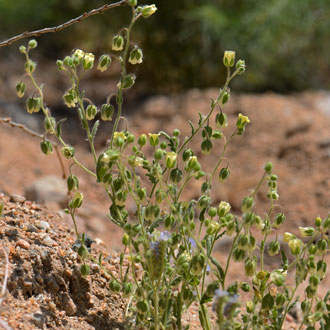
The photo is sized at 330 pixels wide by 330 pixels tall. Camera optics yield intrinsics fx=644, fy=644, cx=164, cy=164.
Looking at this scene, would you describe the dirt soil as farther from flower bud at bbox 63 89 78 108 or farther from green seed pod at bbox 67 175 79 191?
flower bud at bbox 63 89 78 108

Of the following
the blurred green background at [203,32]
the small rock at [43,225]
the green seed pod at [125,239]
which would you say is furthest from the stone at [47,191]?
the blurred green background at [203,32]

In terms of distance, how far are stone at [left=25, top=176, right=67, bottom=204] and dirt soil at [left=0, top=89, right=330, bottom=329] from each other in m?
0.06

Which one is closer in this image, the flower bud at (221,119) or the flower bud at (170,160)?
the flower bud at (170,160)

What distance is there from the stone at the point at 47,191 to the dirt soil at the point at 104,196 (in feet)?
0.19

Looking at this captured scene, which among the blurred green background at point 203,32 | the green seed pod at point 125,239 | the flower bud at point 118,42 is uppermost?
the blurred green background at point 203,32

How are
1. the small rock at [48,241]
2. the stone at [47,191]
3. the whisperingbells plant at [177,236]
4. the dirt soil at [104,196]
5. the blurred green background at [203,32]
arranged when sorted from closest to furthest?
the whisperingbells plant at [177,236] < the dirt soil at [104,196] < the small rock at [48,241] < the stone at [47,191] < the blurred green background at [203,32]

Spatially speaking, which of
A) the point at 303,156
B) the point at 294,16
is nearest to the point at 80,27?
the point at 294,16

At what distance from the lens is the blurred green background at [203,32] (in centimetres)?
484

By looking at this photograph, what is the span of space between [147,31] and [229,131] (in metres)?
1.30

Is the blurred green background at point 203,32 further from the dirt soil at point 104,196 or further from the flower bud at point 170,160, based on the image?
the flower bud at point 170,160

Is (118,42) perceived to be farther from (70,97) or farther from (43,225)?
(43,225)

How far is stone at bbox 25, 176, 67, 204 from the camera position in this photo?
2860 millimetres

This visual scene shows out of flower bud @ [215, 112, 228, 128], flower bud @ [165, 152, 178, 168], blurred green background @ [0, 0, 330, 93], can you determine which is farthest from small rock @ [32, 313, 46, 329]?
blurred green background @ [0, 0, 330, 93]

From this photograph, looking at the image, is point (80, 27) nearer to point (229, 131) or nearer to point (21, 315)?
point (229, 131)
